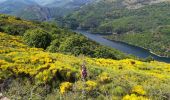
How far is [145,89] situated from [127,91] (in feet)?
5.80

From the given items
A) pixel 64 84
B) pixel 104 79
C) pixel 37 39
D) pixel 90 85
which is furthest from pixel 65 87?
pixel 37 39

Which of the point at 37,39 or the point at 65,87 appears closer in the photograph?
the point at 65,87

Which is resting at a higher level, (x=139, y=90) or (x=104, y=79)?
(x=104, y=79)

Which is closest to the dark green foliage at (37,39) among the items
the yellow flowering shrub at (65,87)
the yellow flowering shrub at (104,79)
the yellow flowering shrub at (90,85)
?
the yellow flowering shrub at (104,79)

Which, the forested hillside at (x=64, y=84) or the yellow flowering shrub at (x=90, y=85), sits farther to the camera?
the yellow flowering shrub at (x=90, y=85)

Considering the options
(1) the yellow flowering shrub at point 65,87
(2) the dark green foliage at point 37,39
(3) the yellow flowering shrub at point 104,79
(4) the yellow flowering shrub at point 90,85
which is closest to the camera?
(4) the yellow flowering shrub at point 90,85

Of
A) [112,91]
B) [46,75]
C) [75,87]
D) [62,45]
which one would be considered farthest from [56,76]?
[62,45]

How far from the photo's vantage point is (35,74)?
1136 inches

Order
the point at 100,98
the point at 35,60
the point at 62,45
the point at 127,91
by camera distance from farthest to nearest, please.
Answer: the point at 62,45
the point at 35,60
the point at 127,91
the point at 100,98

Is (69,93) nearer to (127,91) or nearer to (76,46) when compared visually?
(127,91)

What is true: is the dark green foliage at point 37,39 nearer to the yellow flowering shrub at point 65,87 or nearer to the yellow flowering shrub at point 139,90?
the yellow flowering shrub at point 65,87

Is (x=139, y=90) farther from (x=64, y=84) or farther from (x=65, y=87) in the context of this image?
(x=64, y=84)

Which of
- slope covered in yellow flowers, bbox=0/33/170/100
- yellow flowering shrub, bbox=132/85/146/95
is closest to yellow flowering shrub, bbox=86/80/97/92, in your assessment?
slope covered in yellow flowers, bbox=0/33/170/100

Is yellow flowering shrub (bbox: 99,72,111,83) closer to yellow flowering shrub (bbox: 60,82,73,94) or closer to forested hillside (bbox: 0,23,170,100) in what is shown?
forested hillside (bbox: 0,23,170,100)
